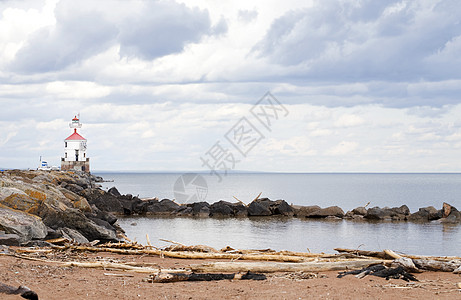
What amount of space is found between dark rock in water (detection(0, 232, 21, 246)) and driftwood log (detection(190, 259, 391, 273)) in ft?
18.8

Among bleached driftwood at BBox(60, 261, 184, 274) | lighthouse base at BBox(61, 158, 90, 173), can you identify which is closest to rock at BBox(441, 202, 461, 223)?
bleached driftwood at BBox(60, 261, 184, 274)

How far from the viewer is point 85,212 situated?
26922 mm

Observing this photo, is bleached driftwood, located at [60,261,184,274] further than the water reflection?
No

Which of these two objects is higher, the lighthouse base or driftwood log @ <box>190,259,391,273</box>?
the lighthouse base

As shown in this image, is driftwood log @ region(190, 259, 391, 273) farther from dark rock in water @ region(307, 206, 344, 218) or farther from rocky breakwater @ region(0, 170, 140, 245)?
dark rock in water @ region(307, 206, 344, 218)

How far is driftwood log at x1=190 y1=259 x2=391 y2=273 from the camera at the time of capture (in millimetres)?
11492

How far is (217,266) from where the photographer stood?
11.5 meters

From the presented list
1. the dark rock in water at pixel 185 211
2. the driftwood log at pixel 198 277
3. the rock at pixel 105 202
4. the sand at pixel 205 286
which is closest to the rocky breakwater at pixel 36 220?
the sand at pixel 205 286

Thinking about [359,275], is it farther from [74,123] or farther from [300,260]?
[74,123]

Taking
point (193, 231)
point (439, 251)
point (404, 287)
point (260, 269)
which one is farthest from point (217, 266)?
point (193, 231)

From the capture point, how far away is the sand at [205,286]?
9.12 meters

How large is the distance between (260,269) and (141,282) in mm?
2825

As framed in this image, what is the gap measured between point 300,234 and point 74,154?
3270 inches

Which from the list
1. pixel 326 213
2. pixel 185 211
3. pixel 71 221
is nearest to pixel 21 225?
pixel 71 221
